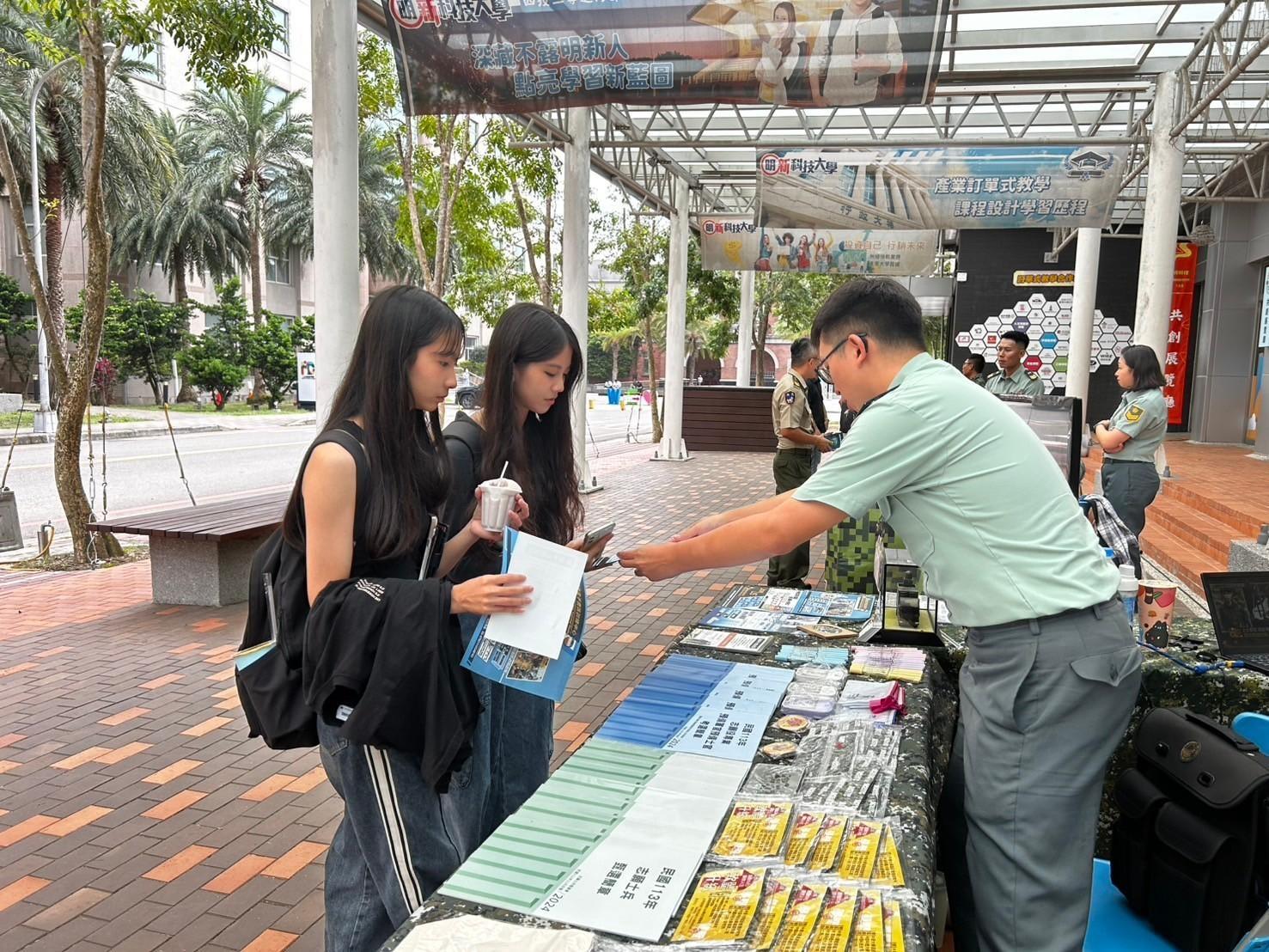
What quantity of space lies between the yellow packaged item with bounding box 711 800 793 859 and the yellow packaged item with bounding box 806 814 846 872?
62 mm

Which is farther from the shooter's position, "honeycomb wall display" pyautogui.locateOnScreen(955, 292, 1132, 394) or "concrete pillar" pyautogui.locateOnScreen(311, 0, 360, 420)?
"honeycomb wall display" pyautogui.locateOnScreen(955, 292, 1132, 394)

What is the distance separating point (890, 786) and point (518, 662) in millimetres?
790

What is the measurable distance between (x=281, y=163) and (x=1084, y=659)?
103 ft

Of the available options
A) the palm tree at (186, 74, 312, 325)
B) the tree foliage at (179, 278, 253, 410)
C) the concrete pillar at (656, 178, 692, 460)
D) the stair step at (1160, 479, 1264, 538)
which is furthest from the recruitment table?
the palm tree at (186, 74, 312, 325)

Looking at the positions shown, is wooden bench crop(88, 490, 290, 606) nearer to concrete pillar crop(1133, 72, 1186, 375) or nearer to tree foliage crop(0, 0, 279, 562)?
tree foliage crop(0, 0, 279, 562)

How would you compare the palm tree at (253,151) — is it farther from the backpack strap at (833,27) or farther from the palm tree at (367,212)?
the backpack strap at (833,27)

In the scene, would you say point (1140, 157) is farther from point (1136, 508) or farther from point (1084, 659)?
point (1084, 659)

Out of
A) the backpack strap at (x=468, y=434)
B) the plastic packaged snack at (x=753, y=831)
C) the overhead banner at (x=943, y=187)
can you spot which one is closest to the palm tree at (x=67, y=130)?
the overhead banner at (x=943, y=187)

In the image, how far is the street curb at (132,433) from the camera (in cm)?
1755

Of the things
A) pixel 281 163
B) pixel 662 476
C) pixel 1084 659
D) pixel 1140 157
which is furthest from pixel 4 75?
pixel 1084 659

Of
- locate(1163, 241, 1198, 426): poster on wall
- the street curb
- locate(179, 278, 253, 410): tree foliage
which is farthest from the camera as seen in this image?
locate(179, 278, 253, 410): tree foliage

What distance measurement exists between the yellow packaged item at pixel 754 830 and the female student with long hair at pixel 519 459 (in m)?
0.69

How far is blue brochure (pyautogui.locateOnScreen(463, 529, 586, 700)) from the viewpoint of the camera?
1.82 m

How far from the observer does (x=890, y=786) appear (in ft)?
6.17
